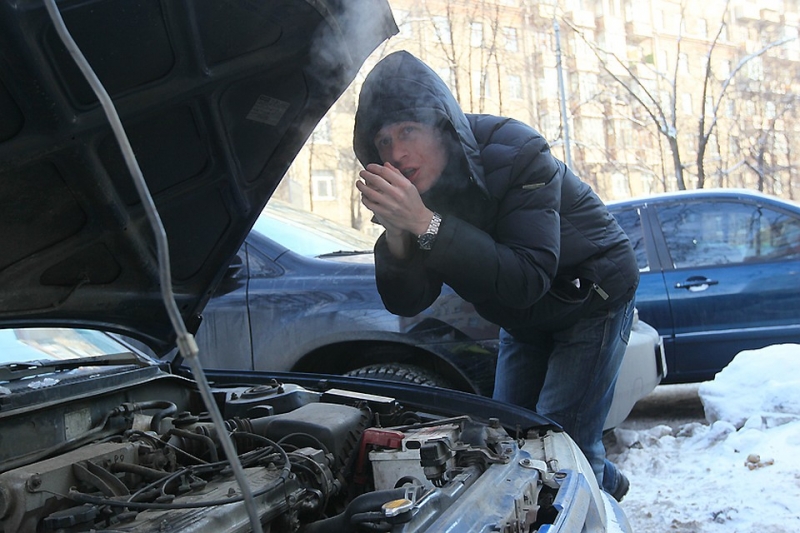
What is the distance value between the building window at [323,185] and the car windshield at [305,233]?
13970 mm

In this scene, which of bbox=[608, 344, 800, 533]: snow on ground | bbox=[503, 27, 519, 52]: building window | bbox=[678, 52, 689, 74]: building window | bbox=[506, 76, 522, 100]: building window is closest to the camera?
bbox=[608, 344, 800, 533]: snow on ground

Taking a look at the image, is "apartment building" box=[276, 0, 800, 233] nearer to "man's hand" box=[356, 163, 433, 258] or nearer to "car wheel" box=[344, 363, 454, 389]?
"car wheel" box=[344, 363, 454, 389]

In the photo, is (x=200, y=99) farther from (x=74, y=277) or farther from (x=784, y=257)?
(x=784, y=257)

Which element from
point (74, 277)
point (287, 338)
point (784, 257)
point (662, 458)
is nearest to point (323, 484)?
point (74, 277)

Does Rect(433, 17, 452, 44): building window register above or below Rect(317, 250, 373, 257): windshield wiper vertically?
above

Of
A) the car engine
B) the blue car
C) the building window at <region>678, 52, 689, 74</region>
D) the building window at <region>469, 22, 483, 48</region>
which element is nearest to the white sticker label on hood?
the car engine

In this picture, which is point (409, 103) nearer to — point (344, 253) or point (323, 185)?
point (344, 253)

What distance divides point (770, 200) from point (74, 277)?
490cm

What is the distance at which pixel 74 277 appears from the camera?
2244mm

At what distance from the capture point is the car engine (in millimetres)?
1502

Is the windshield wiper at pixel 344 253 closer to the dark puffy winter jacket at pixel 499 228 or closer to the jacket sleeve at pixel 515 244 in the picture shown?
the dark puffy winter jacket at pixel 499 228

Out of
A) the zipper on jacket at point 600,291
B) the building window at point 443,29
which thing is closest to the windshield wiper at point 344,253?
the zipper on jacket at point 600,291

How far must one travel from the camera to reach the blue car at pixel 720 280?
5004 mm

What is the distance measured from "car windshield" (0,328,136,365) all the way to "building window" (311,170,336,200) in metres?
16.1
